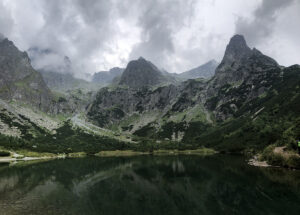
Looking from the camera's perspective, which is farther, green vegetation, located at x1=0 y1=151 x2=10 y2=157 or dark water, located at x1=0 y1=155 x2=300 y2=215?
green vegetation, located at x1=0 y1=151 x2=10 y2=157

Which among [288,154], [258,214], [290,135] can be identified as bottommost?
[258,214]

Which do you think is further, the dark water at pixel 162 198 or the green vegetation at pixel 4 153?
the green vegetation at pixel 4 153

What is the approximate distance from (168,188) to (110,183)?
2156 cm

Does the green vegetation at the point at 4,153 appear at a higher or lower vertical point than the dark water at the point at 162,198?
higher

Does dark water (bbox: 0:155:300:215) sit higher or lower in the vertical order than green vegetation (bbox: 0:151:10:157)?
lower

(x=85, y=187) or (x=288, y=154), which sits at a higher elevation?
(x=288, y=154)

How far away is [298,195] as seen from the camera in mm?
53562

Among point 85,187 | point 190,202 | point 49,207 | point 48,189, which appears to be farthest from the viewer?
point 85,187

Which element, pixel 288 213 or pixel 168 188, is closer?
pixel 288 213

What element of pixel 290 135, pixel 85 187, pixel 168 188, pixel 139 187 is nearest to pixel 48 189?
pixel 85 187

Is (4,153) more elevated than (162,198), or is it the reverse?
(4,153)

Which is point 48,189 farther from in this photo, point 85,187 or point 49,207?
point 49,207

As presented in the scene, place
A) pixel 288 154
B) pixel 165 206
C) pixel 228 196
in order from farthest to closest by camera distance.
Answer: pixel 288 154
pixel 228 196
pixel 165 206

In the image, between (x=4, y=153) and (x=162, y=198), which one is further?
(x=4, y=153)
